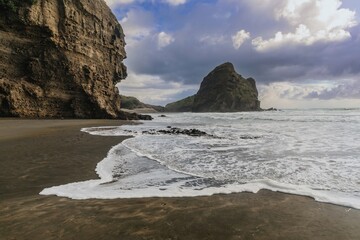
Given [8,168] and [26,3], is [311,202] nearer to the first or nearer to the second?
[8,168]

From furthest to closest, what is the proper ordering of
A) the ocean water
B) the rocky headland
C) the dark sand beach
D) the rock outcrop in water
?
the rock outcrop in water
the rocky headland
the ocean water
the dark sand beach

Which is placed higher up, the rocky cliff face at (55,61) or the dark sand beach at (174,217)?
the rocky cliff face at (55,61)

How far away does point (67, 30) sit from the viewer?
36094 millimetres

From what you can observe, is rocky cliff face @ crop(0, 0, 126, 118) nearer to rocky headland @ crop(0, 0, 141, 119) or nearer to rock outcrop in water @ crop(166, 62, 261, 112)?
rocky headland @ crop(0, 0, 141, 119)

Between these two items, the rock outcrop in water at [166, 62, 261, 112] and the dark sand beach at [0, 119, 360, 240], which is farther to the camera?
the rock outcrop in water at [166, 62, 261, 112]

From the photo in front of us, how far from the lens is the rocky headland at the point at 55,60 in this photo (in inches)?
1220

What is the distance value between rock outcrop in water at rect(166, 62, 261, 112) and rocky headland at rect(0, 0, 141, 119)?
97.5 m

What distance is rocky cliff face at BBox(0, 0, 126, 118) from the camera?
1224 inches

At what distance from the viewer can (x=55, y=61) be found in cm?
3534

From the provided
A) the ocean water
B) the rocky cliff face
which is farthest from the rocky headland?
the ocean water

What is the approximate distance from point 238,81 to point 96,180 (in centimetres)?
14161

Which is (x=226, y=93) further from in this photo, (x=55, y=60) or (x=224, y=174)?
(x=224, y=174)

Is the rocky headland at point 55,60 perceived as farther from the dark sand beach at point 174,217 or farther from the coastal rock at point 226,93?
the coastal rock at point 226,93

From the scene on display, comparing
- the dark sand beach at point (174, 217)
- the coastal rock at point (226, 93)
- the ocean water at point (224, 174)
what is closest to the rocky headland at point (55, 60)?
the ocean water at point (224, 174)
